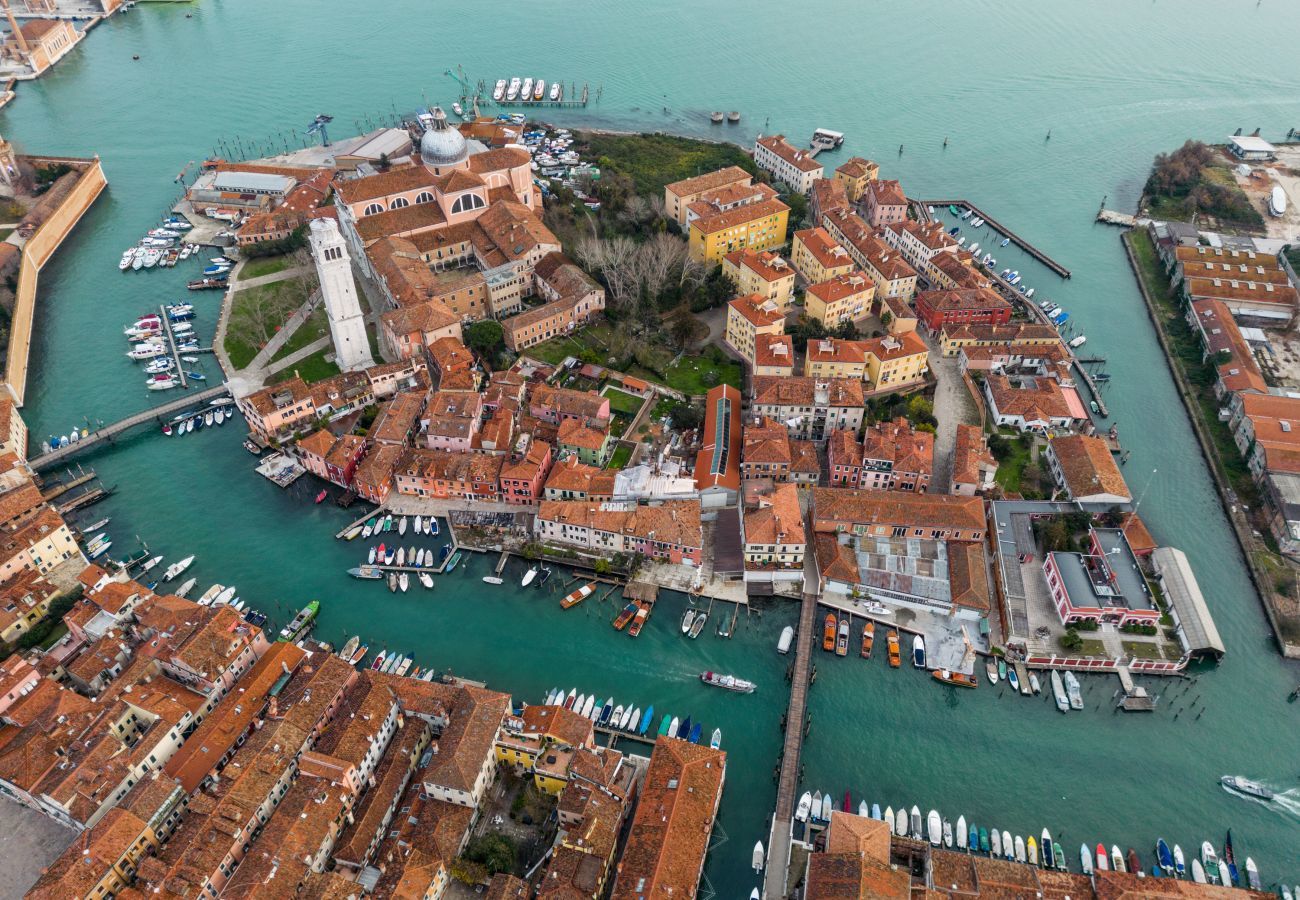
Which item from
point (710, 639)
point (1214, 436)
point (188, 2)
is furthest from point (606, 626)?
point (188, 2)

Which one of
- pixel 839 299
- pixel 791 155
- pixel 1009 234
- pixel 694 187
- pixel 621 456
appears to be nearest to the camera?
pixel 621 456

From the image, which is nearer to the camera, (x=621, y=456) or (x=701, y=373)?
(x=621, y=456)

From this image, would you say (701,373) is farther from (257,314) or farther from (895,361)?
(257,314)

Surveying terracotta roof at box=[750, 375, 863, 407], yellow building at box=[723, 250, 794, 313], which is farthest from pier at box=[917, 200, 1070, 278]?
terracotta roof at box=[750, 375, 863, 407]

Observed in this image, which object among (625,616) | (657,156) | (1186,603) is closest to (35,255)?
(657,156)

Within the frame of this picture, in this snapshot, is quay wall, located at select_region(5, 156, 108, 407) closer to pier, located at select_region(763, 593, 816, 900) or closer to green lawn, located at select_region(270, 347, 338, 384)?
green lawn, located at select_region(270, 347, 338, 384)

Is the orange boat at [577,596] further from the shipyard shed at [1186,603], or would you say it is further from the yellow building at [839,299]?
the shipyard shed at [1186,603]

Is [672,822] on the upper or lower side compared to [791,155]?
lower

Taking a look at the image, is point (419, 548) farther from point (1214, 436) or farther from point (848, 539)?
point (1214, 436)
